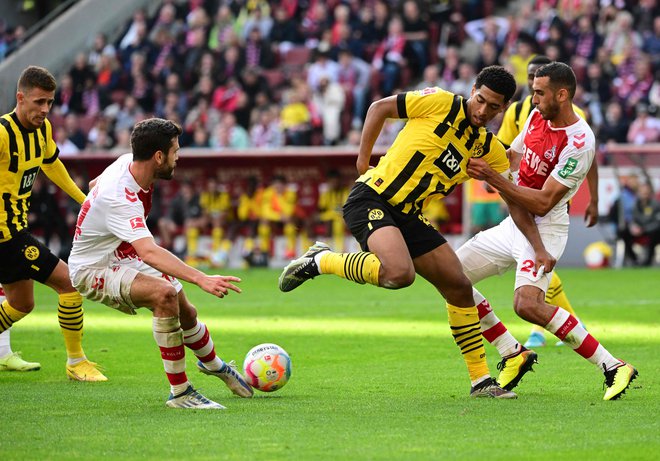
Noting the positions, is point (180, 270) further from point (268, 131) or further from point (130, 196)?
point (268, 131)

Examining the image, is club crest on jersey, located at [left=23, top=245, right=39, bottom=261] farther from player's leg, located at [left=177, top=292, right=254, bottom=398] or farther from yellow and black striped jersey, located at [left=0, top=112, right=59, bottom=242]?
player's leg, located at [left=177, top=292, right=254, bottom=398]

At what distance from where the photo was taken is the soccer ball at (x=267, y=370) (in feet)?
26.3

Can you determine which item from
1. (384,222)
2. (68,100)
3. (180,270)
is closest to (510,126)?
(384,222)

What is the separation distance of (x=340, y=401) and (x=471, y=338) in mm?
1059

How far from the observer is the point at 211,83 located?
2694 centimetres

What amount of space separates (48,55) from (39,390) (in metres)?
22.7

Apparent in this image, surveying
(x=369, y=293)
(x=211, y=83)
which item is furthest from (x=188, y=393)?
(x=211, y=83)

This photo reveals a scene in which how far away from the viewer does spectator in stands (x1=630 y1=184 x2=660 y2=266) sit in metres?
21.5

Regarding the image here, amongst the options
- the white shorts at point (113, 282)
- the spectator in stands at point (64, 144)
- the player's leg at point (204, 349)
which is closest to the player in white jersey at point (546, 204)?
the player's leg at point (204, 349)

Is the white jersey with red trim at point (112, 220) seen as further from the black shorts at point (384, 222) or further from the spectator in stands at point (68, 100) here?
the spectator in stands at point (68, 100)

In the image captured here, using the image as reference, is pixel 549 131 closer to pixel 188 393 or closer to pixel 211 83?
pixel 188 393

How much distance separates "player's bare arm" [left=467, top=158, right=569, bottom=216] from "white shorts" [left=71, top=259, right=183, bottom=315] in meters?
2.23

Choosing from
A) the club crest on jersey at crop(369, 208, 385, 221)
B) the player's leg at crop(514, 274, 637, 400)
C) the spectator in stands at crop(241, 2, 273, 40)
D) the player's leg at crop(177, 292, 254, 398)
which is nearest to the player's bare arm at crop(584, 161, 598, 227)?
the player's leg at crop(514, 274, 637, 400)

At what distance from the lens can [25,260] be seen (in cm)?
904
